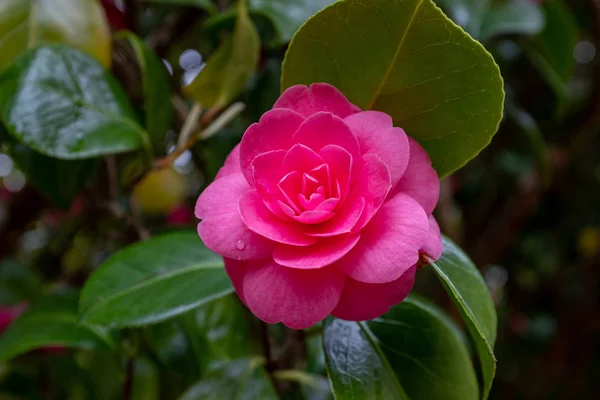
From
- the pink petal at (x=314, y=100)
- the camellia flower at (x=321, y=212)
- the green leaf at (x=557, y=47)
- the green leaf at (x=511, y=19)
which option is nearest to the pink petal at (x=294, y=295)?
the camellia flower at (x=321, y=212)

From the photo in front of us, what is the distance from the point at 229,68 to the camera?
58 cm

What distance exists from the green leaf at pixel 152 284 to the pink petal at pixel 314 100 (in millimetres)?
175

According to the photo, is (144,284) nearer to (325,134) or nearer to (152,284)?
(152,284)

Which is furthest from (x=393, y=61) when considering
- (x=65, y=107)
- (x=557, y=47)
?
(x=557, y=47)

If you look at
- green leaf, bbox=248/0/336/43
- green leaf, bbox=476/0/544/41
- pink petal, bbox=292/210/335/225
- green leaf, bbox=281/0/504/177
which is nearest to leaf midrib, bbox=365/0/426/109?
green leaf, bbox=281/0/504/177

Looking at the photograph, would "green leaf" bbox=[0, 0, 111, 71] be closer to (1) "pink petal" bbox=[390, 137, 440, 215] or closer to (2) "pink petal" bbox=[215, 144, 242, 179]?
(2) "pink petal" bbox=[215, 144, 242, 179]

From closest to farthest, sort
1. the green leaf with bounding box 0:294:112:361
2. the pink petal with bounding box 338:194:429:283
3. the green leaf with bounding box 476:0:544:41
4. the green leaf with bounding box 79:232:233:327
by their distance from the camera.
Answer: the pink petal with bounding box 338:194:429:283 < the green leaf with bounding box 79:232:233:327 < the green leaf with bounding box 0:294:112:361 < the green leaf with bounding box 476:0:544:41

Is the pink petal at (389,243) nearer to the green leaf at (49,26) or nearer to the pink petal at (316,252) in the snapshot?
the pink petal at (316,252)

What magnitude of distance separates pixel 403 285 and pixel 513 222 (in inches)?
42.5

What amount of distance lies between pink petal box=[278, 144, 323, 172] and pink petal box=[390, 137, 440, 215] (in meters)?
0.05

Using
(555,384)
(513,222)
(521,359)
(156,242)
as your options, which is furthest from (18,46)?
(555,384)

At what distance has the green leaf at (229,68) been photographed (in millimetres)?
564

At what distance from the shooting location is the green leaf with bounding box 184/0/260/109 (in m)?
0.56

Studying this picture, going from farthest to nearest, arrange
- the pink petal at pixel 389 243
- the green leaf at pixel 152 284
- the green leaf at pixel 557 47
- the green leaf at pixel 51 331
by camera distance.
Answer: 1. the green leaf at pixel 557 47
2. the green leaf at pixel 51 331
3. the green leaf at pixel 152 284
4. the pink petal at pixel 389 243
